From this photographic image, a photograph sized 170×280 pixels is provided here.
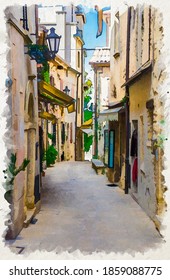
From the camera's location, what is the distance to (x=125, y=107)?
11562mm

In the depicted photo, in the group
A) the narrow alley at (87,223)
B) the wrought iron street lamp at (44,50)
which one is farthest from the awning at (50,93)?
the narrow alley at (87,223)

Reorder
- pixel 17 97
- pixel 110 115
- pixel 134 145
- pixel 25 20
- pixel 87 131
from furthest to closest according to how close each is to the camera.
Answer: pixel 87 131 → pixel 110 115 → pixel 134 145 → pixel 25 20 → pixel 17 97

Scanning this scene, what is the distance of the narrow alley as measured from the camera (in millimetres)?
5980

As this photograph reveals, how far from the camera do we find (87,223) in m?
7.67

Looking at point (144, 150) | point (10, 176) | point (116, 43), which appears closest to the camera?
point (10, 176)

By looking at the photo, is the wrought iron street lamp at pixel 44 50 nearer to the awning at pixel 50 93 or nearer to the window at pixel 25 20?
the window at pixel 25 20

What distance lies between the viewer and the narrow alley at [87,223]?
598 cm

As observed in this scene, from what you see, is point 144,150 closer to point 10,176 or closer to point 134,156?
point 134,156

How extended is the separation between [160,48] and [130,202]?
4.68 metres

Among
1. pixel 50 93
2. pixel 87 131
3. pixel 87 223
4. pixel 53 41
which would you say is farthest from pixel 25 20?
pixel 87 131

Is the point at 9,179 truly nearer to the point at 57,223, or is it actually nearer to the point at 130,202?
the point at 57,223

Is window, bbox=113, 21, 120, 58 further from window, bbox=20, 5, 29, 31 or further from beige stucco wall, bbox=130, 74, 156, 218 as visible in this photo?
window, bbox=20, 5, 29, 31

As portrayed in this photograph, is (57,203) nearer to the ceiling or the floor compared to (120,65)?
nearer to the floor
